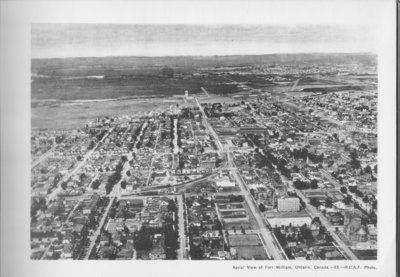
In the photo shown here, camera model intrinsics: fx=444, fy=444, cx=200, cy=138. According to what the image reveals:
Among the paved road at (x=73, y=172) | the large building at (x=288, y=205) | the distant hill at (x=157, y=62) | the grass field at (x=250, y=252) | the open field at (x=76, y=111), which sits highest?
the distant hill at (x=157, y=62)

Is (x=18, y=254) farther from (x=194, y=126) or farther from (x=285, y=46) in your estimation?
(x=285, y=46)

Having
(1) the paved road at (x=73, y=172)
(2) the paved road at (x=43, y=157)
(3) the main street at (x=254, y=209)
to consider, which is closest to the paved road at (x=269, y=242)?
(3) the main street at (x=254, y=209)

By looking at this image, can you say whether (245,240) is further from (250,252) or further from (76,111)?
(76,111)

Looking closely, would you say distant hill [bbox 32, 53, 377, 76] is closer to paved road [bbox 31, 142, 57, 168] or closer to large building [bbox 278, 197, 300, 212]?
paved road [bbox 31, 142, 57, 168]

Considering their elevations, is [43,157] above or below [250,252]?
above

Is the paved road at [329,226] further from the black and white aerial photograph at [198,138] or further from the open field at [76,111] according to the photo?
the open field at [76,111]

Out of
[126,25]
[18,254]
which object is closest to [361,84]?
[126,25]

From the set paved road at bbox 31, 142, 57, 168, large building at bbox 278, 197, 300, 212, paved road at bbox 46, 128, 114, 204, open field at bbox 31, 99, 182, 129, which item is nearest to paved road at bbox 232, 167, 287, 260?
large building at bbox 278, 197, 300, 212

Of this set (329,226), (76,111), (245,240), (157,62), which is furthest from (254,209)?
(76,111)
